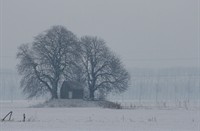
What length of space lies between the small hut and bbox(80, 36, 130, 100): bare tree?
2.32 metres

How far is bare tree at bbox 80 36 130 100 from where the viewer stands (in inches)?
3415

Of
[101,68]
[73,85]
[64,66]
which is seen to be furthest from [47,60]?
[101,68]

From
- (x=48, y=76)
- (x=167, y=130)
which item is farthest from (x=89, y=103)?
(x=167, y=130)

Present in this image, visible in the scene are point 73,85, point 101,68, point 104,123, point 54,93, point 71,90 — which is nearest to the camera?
point 104,123


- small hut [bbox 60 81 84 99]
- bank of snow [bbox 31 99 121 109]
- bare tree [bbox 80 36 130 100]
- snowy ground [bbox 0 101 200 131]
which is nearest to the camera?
snowy ground [bbox 0 101 200 131]

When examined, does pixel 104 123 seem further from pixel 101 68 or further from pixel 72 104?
pixel 101 68

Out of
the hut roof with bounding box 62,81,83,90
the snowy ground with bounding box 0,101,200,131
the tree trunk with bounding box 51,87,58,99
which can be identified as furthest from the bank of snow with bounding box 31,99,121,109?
the snowy ground with bounding box 0,101,200,131

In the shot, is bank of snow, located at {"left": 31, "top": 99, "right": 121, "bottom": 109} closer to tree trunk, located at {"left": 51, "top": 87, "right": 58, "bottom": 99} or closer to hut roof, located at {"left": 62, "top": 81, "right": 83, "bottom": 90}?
tree trunk, located at {"left": 51, "top": 87, "right": 58, "bottom": 99}

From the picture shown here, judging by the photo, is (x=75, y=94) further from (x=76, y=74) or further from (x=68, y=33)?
(x=68, y=33)

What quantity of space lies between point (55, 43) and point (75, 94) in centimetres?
905

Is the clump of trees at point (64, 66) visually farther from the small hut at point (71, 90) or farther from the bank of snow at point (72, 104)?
the bank of snow at point (72, 104)

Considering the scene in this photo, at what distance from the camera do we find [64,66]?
83188 millimetres

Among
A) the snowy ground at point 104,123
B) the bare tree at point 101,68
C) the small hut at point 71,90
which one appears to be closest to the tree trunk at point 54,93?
the small hut at point 71,90

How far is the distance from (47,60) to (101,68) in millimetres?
10386
